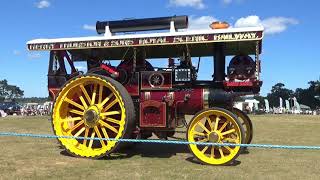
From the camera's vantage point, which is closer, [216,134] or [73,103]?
[216,134]

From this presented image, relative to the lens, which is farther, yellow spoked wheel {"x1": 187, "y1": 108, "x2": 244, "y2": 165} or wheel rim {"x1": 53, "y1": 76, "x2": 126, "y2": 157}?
wheel rim {"x1": 53, "y1": 76, "x2": 126, "y2": 157}

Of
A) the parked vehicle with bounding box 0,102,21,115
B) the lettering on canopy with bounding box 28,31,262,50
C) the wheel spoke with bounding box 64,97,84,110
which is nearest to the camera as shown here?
the lettering on canopy with bounding box 28,31,262,50

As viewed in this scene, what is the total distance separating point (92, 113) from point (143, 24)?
2162 mm

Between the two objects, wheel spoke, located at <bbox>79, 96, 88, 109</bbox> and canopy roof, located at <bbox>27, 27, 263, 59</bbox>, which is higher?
canopy roof, located at <bbox>27, 27, 263, 59</bbox>

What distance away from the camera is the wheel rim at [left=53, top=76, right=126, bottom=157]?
9.98 meters

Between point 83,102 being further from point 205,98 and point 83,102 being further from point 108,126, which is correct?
point 205,98

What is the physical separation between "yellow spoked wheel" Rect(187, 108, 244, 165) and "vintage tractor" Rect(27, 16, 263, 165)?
0.02 metres

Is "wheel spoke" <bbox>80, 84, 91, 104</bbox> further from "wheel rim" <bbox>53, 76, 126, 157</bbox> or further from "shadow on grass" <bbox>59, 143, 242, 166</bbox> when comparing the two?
"shadow on grass" <bbox>59, 143, 242, 166</bbox>

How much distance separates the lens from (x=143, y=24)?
10.5m

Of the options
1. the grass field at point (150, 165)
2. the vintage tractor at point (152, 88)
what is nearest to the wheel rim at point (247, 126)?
the grass field at point (150, 165)

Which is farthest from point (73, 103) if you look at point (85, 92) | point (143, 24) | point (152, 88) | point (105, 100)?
point (143, 24)

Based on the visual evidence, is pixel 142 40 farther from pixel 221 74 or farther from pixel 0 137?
pixel 0 137

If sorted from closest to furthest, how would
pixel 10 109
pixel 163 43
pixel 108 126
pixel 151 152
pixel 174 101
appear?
pixel 163 43 < pixel 108 126 < pixel 174 101 < pixel 151 152 < pixel 10 109

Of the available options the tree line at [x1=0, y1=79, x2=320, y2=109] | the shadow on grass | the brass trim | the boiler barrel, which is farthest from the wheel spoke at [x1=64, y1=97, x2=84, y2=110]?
the tree line at [x1=0, y1=79, x2=320, y2=109]
